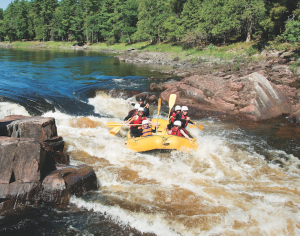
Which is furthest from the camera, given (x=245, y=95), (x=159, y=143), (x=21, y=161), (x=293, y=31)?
(x=293, y=31)

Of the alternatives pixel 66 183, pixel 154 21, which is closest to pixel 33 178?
pixel 66 183

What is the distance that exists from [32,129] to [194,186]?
4491 mm

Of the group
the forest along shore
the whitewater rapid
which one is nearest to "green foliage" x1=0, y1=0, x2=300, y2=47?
the forest along shore

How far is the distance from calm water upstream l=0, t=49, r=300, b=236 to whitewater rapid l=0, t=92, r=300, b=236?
0.8 inches

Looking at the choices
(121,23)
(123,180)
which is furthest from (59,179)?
(121,23)

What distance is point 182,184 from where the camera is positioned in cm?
561

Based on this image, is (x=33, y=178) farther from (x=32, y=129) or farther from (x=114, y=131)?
(x=114, y=131)

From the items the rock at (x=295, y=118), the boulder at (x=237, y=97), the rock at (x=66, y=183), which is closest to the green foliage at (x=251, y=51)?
the boulder at (x=237, y=97)

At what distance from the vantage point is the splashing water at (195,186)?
171 inches

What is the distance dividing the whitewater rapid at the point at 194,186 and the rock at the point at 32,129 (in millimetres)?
963

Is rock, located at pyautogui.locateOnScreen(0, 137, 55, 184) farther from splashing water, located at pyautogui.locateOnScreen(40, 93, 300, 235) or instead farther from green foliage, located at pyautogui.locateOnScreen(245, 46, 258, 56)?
green foliage, located at pyautogui.locateOnScreen(245, 46, 258, 56)

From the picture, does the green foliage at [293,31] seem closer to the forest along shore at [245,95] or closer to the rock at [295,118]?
the forest along shore at [245,95]

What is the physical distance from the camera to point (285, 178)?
6051mm

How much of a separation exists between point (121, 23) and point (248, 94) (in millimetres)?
44847
